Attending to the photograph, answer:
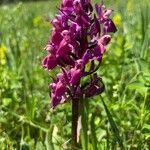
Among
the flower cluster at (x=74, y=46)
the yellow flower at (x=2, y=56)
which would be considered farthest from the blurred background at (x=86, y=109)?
the flower cluster at (x=74, y=46)

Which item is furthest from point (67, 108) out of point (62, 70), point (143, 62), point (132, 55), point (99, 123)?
→ point (132, 55)

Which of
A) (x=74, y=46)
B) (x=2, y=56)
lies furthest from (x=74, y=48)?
(x=2, y=56)

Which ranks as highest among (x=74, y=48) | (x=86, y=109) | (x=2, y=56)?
(x=2, y=56)

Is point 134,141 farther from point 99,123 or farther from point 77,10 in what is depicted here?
point 77,10

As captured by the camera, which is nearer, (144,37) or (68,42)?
(68,42)

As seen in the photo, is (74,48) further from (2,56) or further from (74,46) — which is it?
(2,56)

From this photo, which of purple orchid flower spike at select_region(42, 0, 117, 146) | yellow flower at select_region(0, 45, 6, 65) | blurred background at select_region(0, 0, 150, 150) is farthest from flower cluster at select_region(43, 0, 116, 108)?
yellow flower at select_region(0, 45, 6, 65)

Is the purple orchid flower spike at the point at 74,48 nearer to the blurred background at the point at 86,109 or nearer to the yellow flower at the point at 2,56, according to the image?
the blurred background at the point at 86,109

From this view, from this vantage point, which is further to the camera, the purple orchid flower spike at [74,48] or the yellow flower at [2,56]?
the yellow flower at [2,56]
